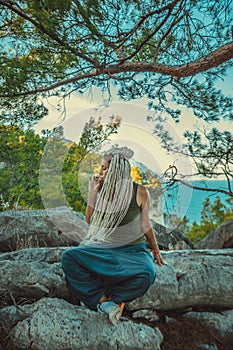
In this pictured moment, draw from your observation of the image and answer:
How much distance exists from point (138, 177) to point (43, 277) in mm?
1790

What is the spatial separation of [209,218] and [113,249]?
7.22 m

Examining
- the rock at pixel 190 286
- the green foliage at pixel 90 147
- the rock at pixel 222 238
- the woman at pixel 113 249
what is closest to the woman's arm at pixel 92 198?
the woman at pixel 113 249

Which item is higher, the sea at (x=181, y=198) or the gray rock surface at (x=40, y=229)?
the sea at (x=181, y=198)

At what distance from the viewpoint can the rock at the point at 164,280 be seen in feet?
10.3

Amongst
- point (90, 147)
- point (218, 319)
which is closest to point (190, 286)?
point (218, 319)

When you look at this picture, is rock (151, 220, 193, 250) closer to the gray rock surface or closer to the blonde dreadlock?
the gray rock surface

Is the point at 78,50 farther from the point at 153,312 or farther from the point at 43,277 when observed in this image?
the point at 153,312

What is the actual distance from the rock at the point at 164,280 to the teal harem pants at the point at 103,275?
544 millimetres

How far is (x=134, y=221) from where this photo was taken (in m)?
2.97

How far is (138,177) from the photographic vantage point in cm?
436

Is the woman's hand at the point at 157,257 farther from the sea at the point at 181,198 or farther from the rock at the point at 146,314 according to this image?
the sea at the point at 181,198

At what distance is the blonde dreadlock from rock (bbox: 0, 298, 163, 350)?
2.09 feet

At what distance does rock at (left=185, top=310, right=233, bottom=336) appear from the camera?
10.2 ft

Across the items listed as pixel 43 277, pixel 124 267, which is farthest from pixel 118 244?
pixel 43 277
